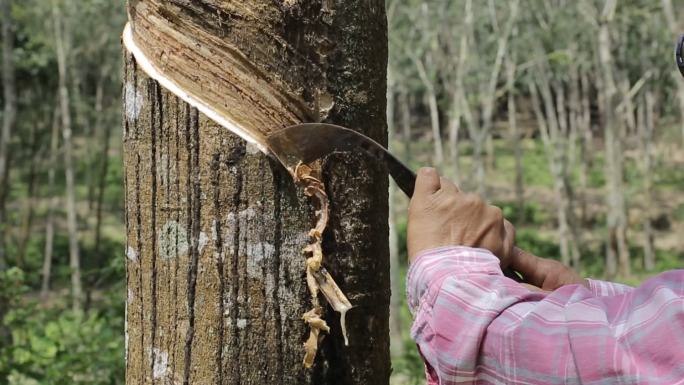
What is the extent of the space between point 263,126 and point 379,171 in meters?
0.25

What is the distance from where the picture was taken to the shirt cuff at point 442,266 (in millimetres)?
1202

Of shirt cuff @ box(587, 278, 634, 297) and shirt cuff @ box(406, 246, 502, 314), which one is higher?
shirt cuff @ box(406, 246, 502, 314)

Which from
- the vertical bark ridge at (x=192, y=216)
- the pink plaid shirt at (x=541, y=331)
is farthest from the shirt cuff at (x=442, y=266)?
the vertical bark ridge at (x=192, y=216)

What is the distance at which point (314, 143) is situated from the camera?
131 centimetres

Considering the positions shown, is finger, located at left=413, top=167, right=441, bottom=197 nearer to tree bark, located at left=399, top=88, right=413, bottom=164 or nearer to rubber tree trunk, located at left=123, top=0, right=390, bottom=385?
rubber tree trunk, located at left=123, top=0, right=390, bottom=385

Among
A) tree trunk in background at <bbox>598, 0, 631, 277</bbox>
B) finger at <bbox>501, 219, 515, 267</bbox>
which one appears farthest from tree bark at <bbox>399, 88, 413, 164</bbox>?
finger at <bbox>501, 219, 515, 267</bbox>

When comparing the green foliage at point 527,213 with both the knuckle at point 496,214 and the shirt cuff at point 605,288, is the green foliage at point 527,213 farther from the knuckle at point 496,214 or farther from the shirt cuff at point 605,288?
the knuckle at point 496,214

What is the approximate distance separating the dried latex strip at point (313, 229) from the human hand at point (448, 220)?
0.16 metres

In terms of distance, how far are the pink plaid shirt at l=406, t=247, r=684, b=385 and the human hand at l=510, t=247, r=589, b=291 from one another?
0.20 metres

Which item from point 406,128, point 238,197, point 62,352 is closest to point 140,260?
point 238,197

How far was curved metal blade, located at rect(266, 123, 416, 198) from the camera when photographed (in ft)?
4.27

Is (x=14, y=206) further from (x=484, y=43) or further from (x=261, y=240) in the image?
(x=261, y=240)

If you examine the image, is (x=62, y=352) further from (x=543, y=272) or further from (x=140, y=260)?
(x=543, y=272)

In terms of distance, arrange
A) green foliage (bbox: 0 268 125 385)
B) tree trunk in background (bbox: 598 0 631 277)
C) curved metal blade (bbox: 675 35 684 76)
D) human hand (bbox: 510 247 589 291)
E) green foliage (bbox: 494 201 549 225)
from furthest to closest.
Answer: green foliage (bbox: 494 201 549 225) < tree trunk in background (bbox: 598 0 631 277) < green foliage (bbox: 0 268 125 385) < human hand (bbox: 510 247 589 291) < curved metal blade (bbox: 675 35 684 76)
